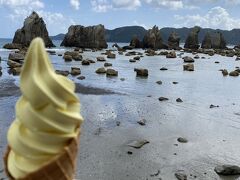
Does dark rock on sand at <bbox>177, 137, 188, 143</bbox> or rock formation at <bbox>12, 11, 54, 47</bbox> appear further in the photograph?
rock formation at <bbox>12, 11, 54, 47</bbox>

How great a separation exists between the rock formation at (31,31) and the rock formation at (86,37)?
26.6 ft

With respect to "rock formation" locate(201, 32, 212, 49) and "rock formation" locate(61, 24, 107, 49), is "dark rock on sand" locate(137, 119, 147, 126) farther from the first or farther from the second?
"rock formation" locate(201, 32, 212, 49)

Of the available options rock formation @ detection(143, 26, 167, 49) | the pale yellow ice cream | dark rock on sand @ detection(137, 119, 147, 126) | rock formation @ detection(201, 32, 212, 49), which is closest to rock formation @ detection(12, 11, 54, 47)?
rock formation @ detection(143, 26, 167, 49)

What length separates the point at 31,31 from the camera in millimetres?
105250

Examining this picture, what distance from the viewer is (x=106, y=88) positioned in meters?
27.7

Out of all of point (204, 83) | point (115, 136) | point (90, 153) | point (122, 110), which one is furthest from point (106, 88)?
point (90, 153)

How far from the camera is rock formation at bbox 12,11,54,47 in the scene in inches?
4097

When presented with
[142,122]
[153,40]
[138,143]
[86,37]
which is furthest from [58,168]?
[153,40]

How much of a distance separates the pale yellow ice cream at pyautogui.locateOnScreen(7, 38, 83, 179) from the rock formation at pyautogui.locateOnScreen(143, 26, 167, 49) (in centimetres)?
11747

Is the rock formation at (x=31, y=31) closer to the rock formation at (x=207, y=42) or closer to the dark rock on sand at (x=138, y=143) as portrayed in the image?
the rock formation at (x=207, y=42)

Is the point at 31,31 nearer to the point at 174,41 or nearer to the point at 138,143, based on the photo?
the point at 174,41

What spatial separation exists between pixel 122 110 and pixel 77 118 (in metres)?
16.2

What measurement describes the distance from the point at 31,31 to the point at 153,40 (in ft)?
116

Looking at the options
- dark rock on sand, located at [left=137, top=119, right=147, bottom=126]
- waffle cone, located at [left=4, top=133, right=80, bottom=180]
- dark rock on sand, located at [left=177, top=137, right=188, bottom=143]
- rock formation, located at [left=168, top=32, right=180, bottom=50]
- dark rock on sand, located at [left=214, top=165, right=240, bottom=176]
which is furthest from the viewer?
rock formation, located at [left=168, top=32, right=180, bottom=50]
